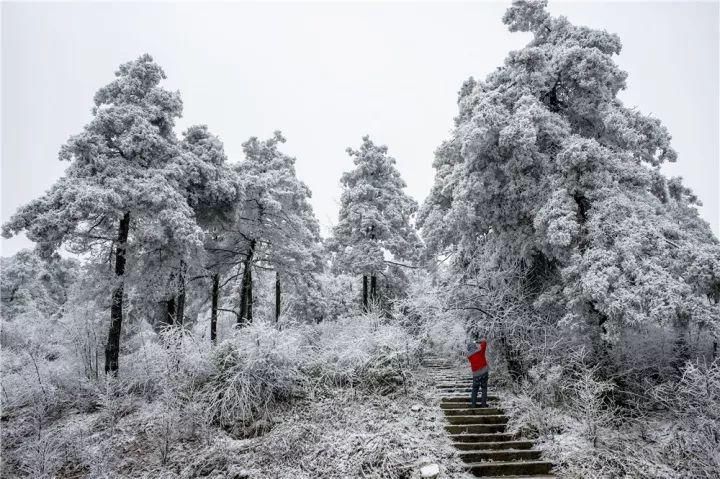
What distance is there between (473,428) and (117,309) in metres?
10.9

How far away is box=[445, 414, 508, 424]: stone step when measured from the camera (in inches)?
376

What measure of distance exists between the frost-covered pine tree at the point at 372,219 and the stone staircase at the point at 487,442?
10084 mm

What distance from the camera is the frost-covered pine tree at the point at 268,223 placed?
17953 mm

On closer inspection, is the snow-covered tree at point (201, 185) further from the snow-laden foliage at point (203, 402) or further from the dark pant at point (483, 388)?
the dark pant at point (483, 388)

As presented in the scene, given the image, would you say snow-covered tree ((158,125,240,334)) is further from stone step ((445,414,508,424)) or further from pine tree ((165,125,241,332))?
stone step ((445,414,508,424))

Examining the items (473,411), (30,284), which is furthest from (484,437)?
(30,284)

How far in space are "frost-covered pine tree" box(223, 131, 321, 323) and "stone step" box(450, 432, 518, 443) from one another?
10650 mm

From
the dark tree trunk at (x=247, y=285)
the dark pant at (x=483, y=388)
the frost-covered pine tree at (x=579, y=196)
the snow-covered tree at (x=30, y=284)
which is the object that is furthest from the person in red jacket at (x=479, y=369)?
the snow-covered tree at (x=30, y=284)

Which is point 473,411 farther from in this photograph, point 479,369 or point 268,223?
point 268,223

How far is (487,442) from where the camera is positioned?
28.6ft

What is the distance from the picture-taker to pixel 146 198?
12539 millimetres

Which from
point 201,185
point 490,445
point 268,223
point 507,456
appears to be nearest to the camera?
point 507,456

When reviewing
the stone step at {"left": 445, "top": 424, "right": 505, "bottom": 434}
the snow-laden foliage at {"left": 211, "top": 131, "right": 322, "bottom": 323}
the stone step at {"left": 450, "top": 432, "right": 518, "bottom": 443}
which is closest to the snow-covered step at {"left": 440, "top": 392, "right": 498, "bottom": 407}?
the stone step at {"left": 445, "top": 424, "right": 505, "bottom": 434}

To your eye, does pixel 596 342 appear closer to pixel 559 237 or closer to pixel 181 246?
pixel 559 237
